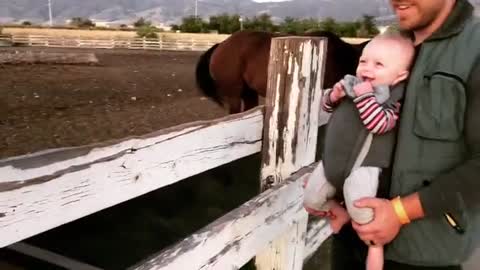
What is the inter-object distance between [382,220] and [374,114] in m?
0.25

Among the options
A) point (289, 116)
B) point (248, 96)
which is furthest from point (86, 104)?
point (289, 116)

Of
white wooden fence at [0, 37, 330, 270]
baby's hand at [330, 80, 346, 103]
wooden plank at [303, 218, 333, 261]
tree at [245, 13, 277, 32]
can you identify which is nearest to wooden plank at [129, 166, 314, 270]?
white wooden fence at [0, 37, 330, 270]

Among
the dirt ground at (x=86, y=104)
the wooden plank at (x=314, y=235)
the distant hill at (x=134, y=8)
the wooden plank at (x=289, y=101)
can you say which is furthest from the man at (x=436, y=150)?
the distant hill at (x=134, y=8)

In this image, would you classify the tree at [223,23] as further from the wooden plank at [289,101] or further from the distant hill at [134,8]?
the distant hill at [134,8]

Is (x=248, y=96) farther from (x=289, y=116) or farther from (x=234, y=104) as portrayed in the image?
(x=289, y=116)

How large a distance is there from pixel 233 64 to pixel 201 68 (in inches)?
19.3

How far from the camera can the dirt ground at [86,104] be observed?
532cm

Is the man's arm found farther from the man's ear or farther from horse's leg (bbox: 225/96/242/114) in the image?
horse's leg (bbox: 225/96/242/114)

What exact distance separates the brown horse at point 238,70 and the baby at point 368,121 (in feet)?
16.4

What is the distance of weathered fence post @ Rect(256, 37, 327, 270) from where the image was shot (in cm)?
196

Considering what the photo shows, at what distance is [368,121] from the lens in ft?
3.84

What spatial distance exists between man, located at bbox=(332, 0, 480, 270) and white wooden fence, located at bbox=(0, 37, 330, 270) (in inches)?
20.9

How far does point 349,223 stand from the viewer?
4.61 ft

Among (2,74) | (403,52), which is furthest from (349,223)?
(2,74)
